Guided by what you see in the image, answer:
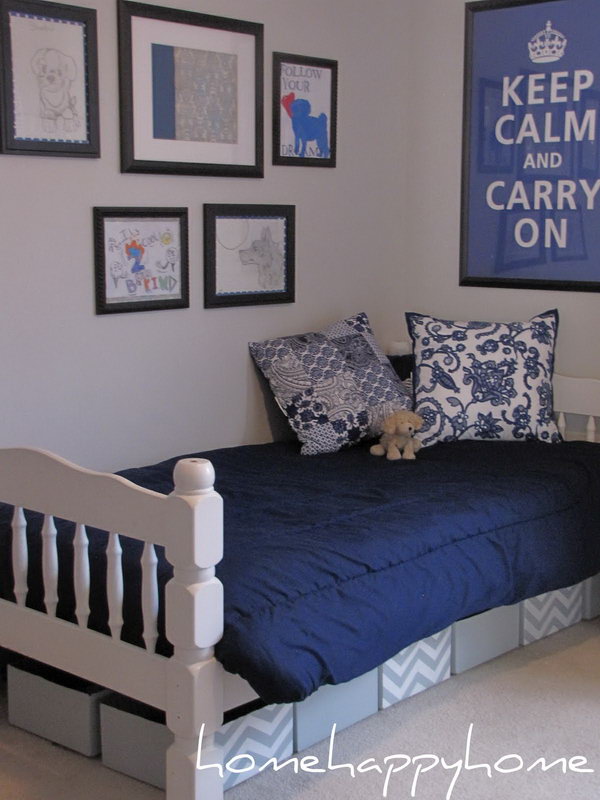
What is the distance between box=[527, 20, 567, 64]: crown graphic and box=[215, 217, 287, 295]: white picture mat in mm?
987

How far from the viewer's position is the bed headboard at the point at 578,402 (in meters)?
3.69

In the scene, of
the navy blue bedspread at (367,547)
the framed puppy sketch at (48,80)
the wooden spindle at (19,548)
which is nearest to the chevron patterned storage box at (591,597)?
the navy blue bedspread at (367,547)

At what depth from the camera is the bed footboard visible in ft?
7.20

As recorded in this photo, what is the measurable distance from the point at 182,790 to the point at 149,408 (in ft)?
4.45

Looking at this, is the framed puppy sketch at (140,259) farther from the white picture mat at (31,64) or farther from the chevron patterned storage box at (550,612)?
the chevron patterned storage box at (550,612)

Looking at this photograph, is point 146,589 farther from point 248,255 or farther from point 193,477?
point 248,255

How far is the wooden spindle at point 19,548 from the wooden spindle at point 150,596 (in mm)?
396

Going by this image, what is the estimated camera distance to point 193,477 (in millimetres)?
2168

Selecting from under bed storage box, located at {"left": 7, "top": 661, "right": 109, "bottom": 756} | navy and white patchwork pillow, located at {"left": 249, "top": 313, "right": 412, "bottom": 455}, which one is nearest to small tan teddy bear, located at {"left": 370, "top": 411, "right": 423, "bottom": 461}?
navy and white patchwork pillow, located at {"left": 249, "top": 313, "right": 412, "bottom": 455}

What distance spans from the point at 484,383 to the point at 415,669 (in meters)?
1.06

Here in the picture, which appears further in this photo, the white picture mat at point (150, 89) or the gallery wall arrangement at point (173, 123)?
the white picture mat at point (150, 89)

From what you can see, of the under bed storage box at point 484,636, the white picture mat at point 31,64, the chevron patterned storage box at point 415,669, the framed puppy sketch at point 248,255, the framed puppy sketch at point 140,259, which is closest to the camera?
the chevron patterned storage box at point 415,669

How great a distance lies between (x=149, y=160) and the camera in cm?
→ 327

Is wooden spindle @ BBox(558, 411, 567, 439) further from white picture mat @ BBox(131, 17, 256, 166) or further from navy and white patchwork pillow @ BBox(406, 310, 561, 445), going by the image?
white picture mat @ BBox(131, 17, 256, 166)
